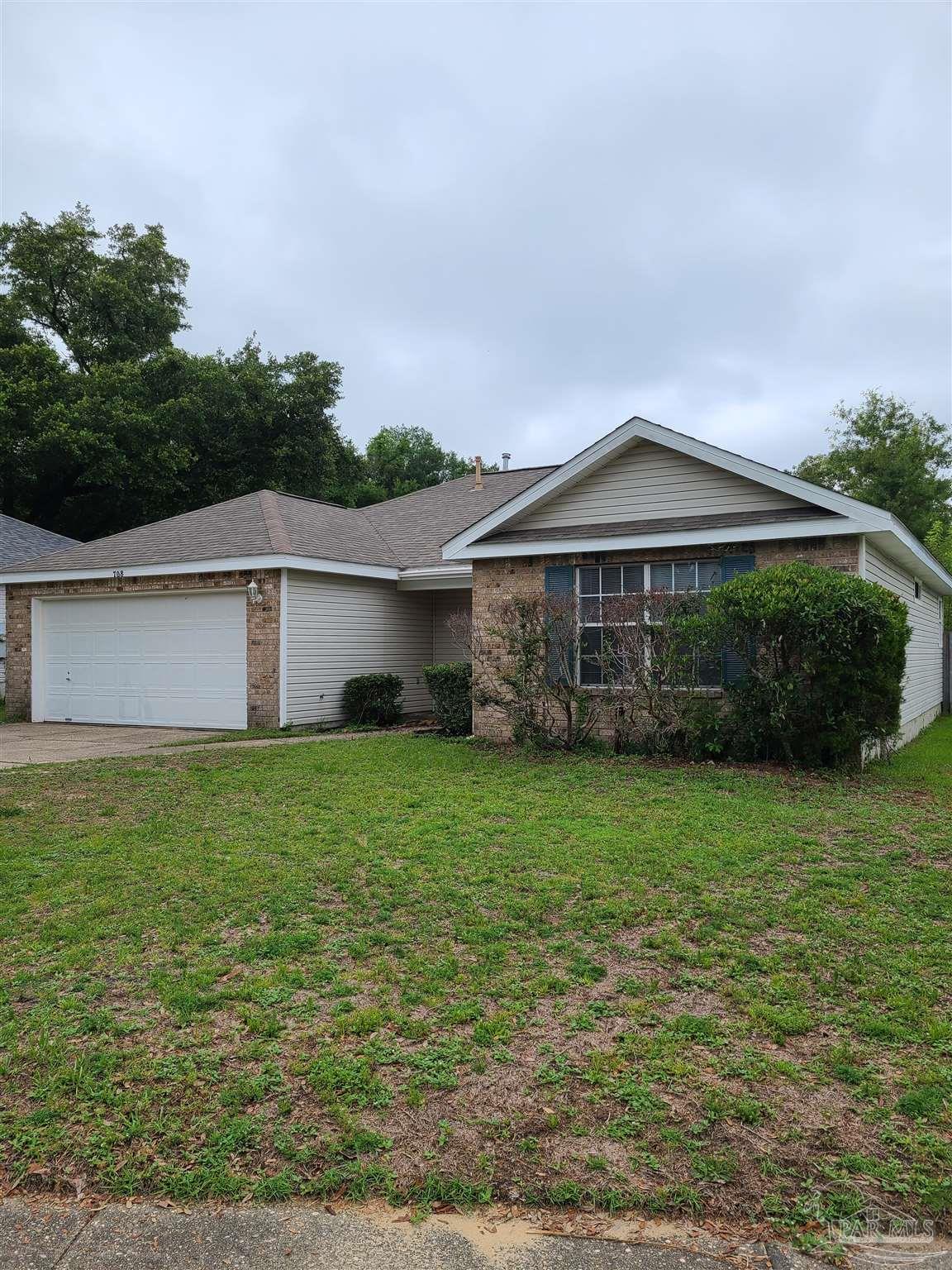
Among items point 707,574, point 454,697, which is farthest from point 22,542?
point 707,574

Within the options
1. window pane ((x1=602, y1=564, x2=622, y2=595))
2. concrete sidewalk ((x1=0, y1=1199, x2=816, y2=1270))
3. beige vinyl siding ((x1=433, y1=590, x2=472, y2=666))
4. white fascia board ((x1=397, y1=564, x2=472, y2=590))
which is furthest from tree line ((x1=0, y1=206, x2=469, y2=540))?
concrete sidewalk ((x1=0, y1=1199, x2=816, y2=1270))

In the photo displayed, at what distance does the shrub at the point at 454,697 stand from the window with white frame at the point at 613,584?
2.24m

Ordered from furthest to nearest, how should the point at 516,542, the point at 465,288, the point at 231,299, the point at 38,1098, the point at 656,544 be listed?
the point at 231,299 → the point at 465,288 → the point at 516,542 → the point at 656,544 → the point at 38,1098

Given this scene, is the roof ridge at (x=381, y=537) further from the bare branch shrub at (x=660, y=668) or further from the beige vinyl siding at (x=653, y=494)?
the bare branch shrub at (x=660, y=668)

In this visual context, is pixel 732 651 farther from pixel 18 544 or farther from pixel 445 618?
pixel 18 544

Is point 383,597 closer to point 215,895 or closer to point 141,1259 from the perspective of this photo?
point 215,895

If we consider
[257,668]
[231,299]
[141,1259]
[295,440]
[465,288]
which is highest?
[231,299]

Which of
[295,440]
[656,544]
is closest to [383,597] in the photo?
[656,544]

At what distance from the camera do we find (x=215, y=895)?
4898 mm

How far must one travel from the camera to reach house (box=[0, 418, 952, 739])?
34.5 feet

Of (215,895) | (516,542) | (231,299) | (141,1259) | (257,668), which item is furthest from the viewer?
(231,299)

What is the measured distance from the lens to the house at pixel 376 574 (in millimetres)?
10508

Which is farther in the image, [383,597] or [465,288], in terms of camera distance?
[465,288]

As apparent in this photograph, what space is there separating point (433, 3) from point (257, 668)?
394 inches
